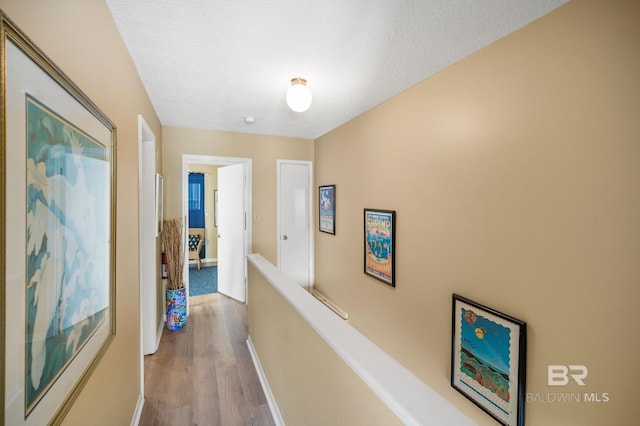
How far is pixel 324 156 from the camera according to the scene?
394 cm

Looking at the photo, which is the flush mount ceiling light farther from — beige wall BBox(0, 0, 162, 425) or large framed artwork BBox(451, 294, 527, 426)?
large framed artwork BBox(451, 294, 527, 426)

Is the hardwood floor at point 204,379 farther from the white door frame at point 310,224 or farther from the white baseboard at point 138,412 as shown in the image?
the white door frame at point 310,224

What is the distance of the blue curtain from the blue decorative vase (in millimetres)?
3128

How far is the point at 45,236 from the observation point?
2.42ft

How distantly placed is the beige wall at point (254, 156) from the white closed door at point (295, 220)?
0.35ft

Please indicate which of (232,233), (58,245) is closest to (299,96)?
(58,245)

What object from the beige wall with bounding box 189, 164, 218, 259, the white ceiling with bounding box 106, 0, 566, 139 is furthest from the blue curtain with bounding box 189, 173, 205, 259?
the white ceiling with bounding box 106, 0, 566, 139

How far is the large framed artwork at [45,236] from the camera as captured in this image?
0.60m

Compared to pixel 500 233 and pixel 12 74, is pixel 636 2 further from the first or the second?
pixel 12 74

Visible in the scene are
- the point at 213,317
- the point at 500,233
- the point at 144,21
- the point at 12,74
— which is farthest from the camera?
the point at 213,317

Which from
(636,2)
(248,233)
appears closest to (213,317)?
(248,233)

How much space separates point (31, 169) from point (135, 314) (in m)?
1.49

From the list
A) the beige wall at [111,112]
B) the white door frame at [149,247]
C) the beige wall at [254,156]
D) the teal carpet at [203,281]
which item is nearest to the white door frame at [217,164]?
the beige wall at [254,156]
